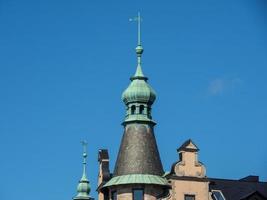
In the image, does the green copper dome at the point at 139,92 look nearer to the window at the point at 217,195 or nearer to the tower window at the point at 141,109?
the tower window at the point at 141,109

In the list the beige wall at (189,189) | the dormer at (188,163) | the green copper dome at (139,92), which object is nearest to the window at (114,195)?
the beige wall at (189,189)

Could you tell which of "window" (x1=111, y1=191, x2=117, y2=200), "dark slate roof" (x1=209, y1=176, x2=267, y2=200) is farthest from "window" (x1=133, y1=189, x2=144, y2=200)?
"dark slate roof" (x1=209, y1=176, x2=267, y2=200)

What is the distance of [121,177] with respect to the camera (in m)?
70.6

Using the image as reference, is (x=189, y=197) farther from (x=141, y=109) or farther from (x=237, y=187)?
(x=141, y=109)

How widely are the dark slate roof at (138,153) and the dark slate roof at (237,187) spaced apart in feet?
14.5

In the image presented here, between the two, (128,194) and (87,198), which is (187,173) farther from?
(87,198)

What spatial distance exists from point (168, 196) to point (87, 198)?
17152mm

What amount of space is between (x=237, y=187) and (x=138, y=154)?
792 cm

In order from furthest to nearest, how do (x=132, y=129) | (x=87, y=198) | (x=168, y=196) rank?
(x=87, y=198) → (x=132, y=129) → (x=168, y=196)

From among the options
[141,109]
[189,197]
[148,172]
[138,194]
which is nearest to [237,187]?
[189,197]

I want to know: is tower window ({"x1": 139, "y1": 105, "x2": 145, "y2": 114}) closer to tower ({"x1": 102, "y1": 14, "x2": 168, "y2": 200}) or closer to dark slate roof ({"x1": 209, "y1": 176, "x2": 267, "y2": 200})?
tower ({"x1": 102, "y1": 14, "x2": 168, "y2": 200})

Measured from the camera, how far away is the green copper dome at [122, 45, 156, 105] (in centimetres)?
7375

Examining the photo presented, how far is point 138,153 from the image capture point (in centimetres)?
7125

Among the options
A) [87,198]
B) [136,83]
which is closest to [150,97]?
[136,83]
